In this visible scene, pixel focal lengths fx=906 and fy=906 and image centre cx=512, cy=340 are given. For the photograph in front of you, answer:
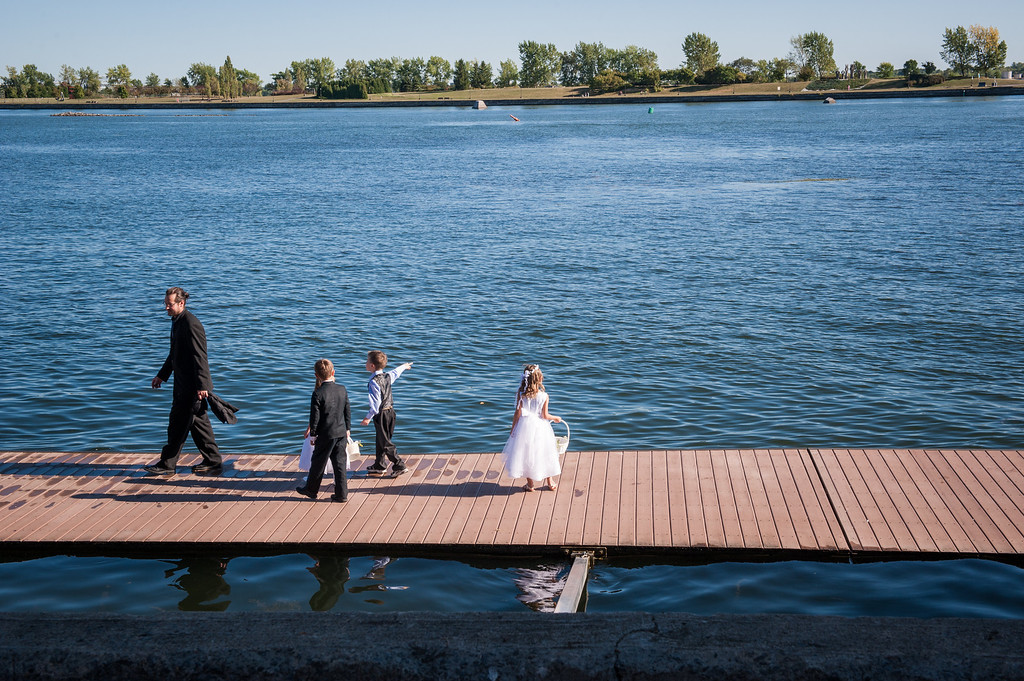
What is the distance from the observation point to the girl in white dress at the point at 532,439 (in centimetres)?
1030

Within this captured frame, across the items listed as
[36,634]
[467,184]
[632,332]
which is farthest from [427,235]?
[36,634]

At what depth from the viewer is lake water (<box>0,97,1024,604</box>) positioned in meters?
16.5

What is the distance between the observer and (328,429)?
991 centimetres

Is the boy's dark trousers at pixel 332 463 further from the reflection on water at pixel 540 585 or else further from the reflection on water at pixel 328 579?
the reflection on water at pixel 540 585

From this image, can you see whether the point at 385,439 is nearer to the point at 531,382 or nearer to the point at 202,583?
the point at 531,382

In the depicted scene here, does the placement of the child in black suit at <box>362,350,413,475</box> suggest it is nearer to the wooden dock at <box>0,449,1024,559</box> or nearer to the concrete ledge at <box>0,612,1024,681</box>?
the wooden dock at <box>0,449,1024,559</box>

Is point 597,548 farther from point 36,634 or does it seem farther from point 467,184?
point 467,184

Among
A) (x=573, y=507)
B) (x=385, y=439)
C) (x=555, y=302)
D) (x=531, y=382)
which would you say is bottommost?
(x=555, y=302)

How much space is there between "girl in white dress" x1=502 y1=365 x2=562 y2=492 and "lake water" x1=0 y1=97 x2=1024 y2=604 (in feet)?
8.52

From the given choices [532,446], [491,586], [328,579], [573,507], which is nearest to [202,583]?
[328,579]

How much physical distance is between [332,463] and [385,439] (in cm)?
96

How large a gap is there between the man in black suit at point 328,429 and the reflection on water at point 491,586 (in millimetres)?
923

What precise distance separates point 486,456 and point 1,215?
42.5 m

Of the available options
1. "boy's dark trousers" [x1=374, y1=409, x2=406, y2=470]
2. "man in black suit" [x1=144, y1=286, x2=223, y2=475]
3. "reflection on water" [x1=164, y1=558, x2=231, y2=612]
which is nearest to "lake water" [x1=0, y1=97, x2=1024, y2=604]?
"boy's dark trousers" [x1=374, y1=409, x2=406, y2=470]
